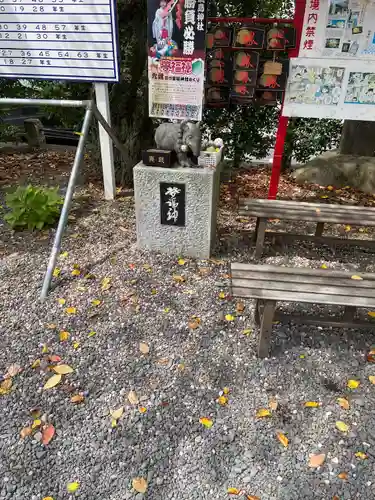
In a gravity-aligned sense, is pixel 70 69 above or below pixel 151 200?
above

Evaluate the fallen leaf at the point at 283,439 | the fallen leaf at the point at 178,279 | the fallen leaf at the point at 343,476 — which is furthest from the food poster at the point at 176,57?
the fallen leaf at the point at 343,476

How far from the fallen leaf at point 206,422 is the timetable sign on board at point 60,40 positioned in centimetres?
341

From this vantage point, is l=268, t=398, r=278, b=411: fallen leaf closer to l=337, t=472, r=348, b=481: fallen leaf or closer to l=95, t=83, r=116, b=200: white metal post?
l=337, t=472, r=348, b=481: fallen leaf

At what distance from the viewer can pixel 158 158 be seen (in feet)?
11.3

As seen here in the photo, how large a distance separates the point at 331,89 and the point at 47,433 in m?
3.98

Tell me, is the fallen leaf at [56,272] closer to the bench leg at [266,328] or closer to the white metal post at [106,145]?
the white metal post at [106,145]

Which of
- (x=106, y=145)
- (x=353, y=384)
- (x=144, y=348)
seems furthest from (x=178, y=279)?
(x=106, y=145)

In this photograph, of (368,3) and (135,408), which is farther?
(368,3)

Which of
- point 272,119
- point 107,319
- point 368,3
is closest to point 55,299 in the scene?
point 107,319

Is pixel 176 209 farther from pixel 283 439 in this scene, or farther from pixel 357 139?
pixel 357 139

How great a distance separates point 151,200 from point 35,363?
1.71 meters

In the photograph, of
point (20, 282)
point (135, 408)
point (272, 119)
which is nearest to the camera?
point (135, 408)

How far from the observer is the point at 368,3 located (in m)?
3.67

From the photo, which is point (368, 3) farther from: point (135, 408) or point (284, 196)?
point (135, 408)
